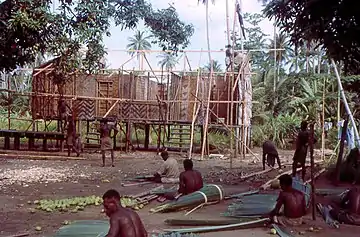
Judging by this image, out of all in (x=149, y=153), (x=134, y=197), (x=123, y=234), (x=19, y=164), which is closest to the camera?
(x=123, y=234)

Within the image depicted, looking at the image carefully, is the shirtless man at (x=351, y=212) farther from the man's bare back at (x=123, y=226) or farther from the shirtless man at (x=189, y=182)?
the man's bare back at (x=123, y=226)

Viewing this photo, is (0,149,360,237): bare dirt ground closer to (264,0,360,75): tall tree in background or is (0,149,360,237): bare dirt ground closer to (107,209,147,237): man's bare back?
(107,209,147,237): man's bare back

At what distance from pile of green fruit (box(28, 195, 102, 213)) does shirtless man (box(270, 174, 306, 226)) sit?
360 centimetres

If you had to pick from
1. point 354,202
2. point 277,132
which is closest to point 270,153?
point 354,202

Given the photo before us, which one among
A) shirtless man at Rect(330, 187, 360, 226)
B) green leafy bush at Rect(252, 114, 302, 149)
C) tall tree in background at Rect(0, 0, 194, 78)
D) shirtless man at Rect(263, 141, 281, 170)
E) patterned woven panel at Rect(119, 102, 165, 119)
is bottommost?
shirtless man at Rect(330, 187, 360, 226)

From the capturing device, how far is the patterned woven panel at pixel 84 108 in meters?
23.0

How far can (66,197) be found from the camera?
10.2m

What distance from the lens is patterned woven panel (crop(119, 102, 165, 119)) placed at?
880 inches

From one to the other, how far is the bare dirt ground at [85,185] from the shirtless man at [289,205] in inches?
8.0

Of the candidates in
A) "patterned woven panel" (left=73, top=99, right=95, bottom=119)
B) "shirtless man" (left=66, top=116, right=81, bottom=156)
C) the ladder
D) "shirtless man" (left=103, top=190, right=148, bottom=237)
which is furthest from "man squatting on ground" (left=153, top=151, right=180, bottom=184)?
"patterned woven panel" (left=73, top=99, right=95, bottom=119)

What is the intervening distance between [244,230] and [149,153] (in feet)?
45.6

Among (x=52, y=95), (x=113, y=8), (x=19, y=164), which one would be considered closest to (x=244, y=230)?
(x=113, y=8)

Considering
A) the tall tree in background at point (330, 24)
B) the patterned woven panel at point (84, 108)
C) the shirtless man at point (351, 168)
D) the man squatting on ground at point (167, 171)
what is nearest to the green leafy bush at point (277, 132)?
the patterned woven panel at point (84, 108)

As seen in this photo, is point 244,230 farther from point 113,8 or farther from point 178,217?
point 113,8
